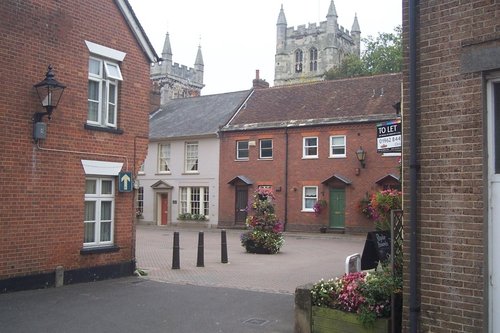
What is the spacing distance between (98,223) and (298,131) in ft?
65.4

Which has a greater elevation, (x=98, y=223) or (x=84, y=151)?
(x=84, y=151)

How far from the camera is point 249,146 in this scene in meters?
32.6

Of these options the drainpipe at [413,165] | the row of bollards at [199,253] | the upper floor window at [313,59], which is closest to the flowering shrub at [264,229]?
the row of bollards at [199,253]

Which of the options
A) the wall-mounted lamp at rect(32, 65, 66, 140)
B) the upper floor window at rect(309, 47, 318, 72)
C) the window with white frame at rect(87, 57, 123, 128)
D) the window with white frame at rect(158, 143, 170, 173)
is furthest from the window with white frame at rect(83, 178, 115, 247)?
the upper floor window at rect(309, 47, 318, 72)

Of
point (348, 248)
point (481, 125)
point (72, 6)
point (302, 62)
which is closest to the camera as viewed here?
point (481, 125)

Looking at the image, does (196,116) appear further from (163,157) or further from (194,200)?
(194,200)

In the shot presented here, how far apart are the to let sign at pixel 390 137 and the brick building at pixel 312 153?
1925cm

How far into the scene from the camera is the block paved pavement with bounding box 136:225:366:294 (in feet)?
41.3

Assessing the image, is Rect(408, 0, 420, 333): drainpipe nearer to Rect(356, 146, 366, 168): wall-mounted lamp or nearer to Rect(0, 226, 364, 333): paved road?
Rect(0, 226, 364, 333): paved road

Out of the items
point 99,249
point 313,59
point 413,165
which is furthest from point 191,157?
point 313,59

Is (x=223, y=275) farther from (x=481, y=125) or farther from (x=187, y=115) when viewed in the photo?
(x=187, y=115)

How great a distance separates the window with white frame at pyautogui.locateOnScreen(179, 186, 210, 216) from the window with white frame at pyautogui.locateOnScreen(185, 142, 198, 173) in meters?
1.33

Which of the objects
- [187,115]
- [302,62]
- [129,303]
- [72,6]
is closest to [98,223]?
[129,303]

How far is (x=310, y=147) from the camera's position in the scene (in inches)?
1196
